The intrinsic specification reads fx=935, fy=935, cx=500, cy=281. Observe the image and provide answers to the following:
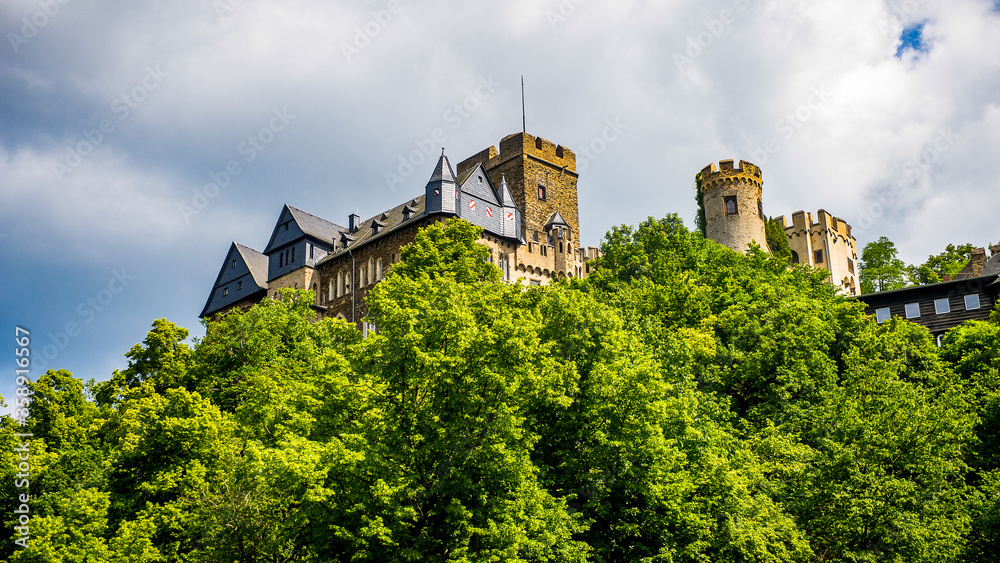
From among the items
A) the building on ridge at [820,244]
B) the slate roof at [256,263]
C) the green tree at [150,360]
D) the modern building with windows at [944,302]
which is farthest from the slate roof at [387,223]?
the building on ridge at [820,244]

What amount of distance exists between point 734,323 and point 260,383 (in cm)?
1744

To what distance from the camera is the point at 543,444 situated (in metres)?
25.9

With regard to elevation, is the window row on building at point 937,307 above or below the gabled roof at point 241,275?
below

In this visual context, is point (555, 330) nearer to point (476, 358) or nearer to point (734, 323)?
point (476, 358)

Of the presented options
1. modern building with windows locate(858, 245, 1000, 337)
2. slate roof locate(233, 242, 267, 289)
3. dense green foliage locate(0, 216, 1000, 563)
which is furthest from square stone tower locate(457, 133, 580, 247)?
dense green foliage locate(0, 216, 1000, 563)

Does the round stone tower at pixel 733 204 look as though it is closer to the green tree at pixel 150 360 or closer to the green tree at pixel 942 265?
the green tree at pixel 942 265

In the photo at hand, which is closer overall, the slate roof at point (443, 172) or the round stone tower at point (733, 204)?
the slate roof at point (443, 172)

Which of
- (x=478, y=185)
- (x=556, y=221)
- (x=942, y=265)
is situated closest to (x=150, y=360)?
(x=478, y=185)

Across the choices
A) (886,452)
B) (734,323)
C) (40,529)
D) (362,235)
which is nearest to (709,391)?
(734,323)

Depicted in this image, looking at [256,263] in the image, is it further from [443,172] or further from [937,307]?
[937,307]

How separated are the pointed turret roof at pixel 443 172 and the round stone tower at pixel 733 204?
62.4ft

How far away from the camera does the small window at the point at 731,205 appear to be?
201 ft

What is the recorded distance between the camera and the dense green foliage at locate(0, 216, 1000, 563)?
22000 mm

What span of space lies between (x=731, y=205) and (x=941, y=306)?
1616cm
